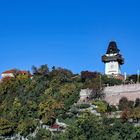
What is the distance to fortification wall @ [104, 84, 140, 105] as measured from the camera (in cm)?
6845

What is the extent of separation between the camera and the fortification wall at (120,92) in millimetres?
68450

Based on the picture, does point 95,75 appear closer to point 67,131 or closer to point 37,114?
point 37,114

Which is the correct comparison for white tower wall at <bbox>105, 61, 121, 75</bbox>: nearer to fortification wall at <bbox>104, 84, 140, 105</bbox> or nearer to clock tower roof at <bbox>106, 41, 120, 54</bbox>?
clock tower roof at <bbox>106, 41, 120, 54</bbox>

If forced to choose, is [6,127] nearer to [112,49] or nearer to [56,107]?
[56,107]

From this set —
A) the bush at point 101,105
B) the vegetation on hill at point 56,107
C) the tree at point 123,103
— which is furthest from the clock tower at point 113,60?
the bush at point 101,105

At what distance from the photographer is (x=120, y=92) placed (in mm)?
69812

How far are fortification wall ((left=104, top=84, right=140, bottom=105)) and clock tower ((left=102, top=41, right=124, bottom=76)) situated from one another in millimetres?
18213

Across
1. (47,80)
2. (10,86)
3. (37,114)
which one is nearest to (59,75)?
(47,80)

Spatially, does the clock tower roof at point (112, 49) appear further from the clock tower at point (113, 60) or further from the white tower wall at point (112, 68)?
the white tower wall at point (112, 68)

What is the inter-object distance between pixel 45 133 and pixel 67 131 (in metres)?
2.83

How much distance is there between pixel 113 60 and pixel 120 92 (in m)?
20.7

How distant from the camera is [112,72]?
89.4 meters

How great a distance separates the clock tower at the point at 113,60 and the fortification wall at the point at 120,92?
18.2 metres

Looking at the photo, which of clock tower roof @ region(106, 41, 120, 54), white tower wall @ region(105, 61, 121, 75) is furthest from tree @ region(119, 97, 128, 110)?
clock tower roof @ region(106, 41, 120, 54)
